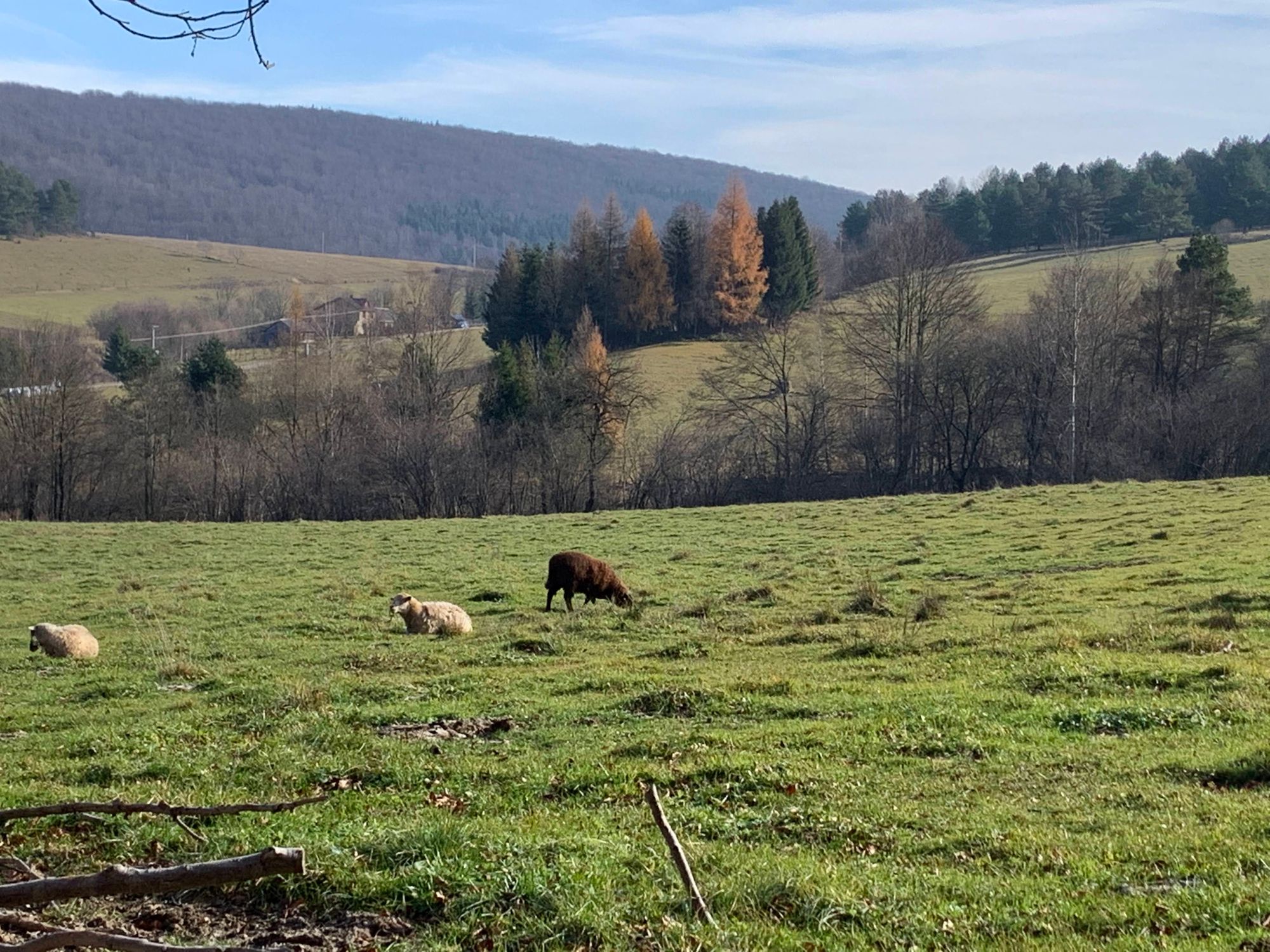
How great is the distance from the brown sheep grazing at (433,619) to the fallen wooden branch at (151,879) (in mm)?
15615

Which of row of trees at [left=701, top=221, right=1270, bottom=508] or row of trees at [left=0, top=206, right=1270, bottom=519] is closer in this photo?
row of trees at [left=0, top=206, right=1270, bottom=519]

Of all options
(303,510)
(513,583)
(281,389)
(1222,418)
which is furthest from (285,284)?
(513,583)

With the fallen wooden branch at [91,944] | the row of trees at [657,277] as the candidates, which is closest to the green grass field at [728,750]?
the fallen wooden branch at [91,944]

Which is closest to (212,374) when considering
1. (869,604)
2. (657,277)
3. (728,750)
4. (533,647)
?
(657,277)

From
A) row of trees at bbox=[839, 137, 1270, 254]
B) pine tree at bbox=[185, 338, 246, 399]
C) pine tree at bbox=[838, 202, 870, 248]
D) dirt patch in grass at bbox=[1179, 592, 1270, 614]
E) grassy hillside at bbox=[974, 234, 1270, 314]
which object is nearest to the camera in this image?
dirt patch in grass at bbox=[1179, 592, 1270, 614]

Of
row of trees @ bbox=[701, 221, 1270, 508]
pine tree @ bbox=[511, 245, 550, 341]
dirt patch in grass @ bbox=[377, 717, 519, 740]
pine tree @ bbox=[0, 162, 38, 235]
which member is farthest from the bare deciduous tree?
pine tree @ bbox=[0, 162, 38, 235]

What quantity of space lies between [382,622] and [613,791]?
12.8 metres

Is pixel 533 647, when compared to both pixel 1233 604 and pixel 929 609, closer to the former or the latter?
pixel 929 609

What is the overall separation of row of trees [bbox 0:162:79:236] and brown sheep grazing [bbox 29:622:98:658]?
143 m

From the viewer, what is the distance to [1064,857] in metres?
6.54

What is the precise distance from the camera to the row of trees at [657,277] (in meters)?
90.7

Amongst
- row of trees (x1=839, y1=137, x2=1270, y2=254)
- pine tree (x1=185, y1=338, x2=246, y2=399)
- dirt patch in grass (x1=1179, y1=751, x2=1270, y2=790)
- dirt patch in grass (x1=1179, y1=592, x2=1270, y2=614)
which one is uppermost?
row of trees (x1=839, y1=137, x2=1270, y2=254)

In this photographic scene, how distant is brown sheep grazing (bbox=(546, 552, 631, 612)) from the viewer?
21188 mm

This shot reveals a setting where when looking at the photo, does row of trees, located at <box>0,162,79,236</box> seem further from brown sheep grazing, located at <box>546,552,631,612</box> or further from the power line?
brown sheep grazing, located at <box>546,552,631,612</box>
